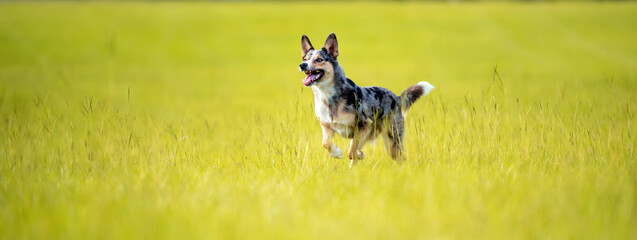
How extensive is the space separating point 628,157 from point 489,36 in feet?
94.7

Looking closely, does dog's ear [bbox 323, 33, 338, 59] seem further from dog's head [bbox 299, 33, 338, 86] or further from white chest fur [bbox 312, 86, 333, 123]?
white chest fur [bbox 312, 86, 333, 123]

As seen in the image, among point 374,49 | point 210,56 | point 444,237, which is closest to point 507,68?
point 374,49

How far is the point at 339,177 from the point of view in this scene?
5164mm

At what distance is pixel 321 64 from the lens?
19.6ft

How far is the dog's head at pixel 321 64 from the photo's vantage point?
231 inches

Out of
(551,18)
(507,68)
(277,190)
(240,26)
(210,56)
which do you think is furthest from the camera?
(551,18)

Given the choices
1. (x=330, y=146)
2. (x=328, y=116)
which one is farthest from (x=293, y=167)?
(x=328, y=116)

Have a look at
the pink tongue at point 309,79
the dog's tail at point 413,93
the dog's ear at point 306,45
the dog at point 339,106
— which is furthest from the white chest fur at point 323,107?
the dog's tail at point 413,93

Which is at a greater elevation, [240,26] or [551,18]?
[551,18]

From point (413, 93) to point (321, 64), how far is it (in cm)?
162

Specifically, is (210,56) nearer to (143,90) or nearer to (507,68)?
(143,90)

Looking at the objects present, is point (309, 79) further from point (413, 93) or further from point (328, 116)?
point (413, 93)

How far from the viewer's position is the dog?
6.00 meters

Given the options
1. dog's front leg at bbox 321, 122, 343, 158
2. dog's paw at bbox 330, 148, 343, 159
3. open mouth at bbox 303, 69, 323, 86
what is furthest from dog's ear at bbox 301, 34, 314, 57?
dog's paw at bbox 330, 148, 343, 159
